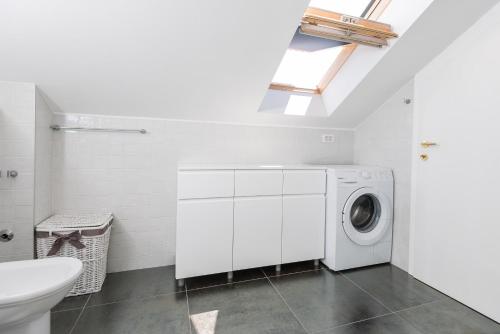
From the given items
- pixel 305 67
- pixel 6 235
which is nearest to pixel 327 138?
pixel 305 67

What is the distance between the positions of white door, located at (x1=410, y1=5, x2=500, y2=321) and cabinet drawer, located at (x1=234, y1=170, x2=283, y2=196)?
1.17 m

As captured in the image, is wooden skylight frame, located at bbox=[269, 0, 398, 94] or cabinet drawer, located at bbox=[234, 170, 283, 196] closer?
wooden skylight frame, located at bbox=[269, 0, 398, 94]

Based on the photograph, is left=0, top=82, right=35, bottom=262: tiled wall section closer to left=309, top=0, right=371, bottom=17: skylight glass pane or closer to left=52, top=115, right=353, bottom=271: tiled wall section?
left=52, top=115, right=353, bottom=271: tiled wall section

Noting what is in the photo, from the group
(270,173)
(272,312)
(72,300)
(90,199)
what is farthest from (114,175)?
(272,312)

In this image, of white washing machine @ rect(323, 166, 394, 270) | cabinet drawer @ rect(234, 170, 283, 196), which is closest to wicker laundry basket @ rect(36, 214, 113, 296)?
cabinet drawer @ rect(234, 170, 283, 196)

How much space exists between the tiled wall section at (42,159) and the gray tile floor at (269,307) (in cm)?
69

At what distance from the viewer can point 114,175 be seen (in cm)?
210

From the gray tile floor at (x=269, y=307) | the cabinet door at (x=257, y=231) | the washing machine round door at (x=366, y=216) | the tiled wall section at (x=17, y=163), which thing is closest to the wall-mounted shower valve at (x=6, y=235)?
the tiled wall section at (x=17, y=163)

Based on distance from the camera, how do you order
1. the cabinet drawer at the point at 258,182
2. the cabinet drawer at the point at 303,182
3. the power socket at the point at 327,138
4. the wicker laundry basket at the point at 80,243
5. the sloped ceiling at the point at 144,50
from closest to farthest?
the sloped ceiling at the point at 144,50 < the wicker laundry basket at the point at 80,243 < the cabinet drawer at the point at 258,182 < the cabinet drawer at the point at 303,182 < the power socket at the point at 327,138

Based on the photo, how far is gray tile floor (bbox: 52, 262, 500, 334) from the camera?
4.84ft

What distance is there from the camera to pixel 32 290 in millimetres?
1036

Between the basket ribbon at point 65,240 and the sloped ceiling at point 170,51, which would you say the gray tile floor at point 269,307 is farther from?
the sloped ceiling at point 170,51

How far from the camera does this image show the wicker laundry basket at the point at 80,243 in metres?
1.70

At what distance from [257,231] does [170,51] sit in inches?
57.7
